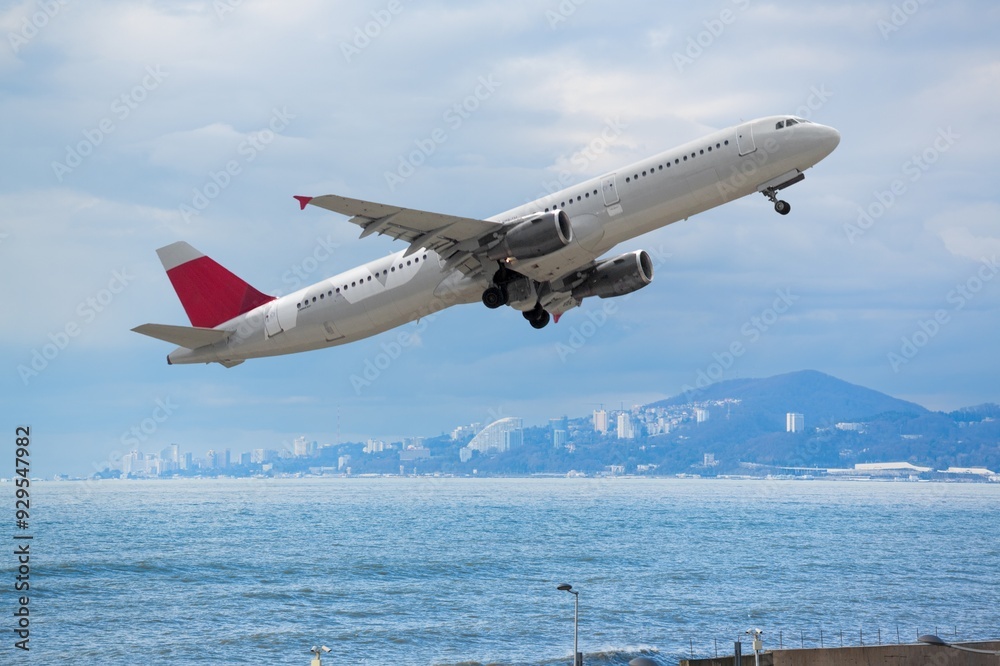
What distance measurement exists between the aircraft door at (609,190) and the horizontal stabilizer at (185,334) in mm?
18876

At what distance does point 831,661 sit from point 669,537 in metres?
105

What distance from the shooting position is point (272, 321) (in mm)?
47062

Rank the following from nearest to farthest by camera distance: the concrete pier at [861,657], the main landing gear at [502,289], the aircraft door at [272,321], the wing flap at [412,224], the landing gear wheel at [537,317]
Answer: the wing flap at [412,224]
the main landing gear at [502,289]
the aircraft door at [272,321]
the landing gear wheel at [537,317]
the concrete pier at [861,657]

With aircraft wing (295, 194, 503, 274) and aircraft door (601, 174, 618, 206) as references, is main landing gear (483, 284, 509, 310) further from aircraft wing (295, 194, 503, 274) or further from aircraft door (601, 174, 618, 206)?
aircraft door (601, 174, 618, 206)

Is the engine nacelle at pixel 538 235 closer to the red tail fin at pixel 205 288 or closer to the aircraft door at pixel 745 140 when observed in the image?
the aircraft door at pixel 745 140

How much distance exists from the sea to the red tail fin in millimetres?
31387

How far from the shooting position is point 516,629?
277 ft

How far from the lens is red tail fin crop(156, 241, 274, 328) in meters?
49.9

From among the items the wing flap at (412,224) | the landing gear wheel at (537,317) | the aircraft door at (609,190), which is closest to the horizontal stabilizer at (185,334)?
the wing flap at (412,224)

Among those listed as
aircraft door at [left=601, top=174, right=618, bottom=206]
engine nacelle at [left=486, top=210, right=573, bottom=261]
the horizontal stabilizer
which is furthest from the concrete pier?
the horizontal stabilizer

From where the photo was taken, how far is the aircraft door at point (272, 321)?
46.9 meters

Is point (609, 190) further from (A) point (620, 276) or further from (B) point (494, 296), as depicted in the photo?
(B) point (494, 296)

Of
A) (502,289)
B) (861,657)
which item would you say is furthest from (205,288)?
(861,657)

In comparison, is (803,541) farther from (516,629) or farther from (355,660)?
(355,660)
